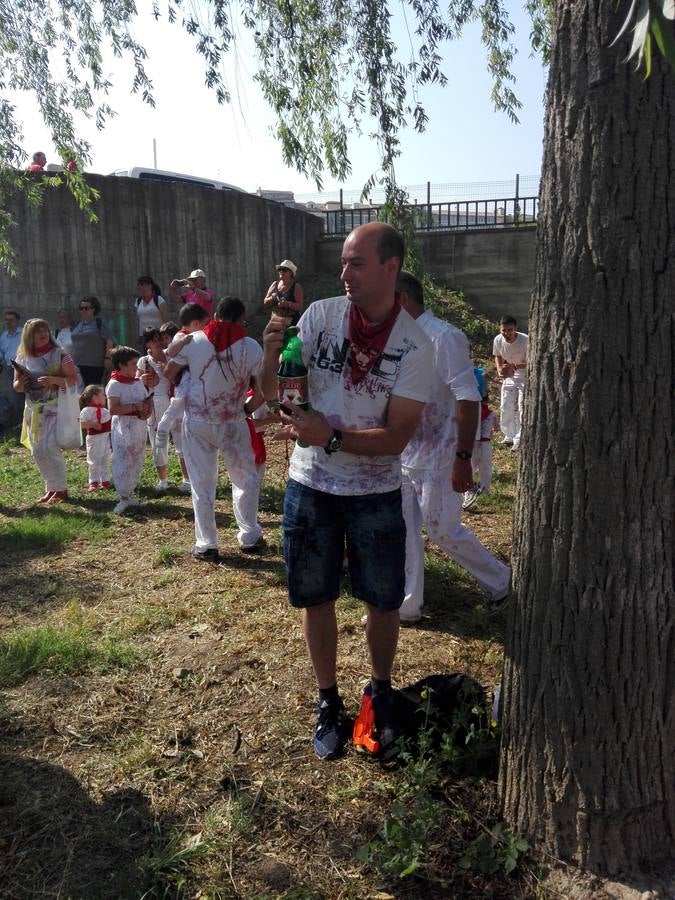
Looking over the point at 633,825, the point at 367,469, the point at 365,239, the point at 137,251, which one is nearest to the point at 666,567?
the point at 633,825

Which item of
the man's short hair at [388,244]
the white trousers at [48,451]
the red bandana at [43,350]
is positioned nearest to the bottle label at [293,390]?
the man's short hair at [388,244]

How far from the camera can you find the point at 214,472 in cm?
630

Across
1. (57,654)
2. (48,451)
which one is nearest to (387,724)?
(57,654)

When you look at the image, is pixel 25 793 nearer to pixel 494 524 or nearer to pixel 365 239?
pixel 365 239

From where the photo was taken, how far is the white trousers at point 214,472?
6.21m

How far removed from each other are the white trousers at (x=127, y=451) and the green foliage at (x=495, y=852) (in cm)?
606

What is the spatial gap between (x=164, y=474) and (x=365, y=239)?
6.34 m

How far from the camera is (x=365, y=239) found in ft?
10.2

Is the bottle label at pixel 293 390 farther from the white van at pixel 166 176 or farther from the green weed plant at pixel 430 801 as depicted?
the white van at pixel 166 176

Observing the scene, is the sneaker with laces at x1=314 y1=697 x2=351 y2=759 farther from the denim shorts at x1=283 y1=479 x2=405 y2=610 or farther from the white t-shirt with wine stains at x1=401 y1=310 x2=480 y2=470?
the white t-shirt with wine stains at x1=401 y1=310 x2=480 y2=470

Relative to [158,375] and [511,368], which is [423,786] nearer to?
[158,375]

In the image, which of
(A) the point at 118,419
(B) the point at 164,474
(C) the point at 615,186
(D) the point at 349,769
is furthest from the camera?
(B) the point at 164,474

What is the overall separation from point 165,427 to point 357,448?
524cm

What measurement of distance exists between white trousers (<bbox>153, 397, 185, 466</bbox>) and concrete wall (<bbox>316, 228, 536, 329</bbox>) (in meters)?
10.4
